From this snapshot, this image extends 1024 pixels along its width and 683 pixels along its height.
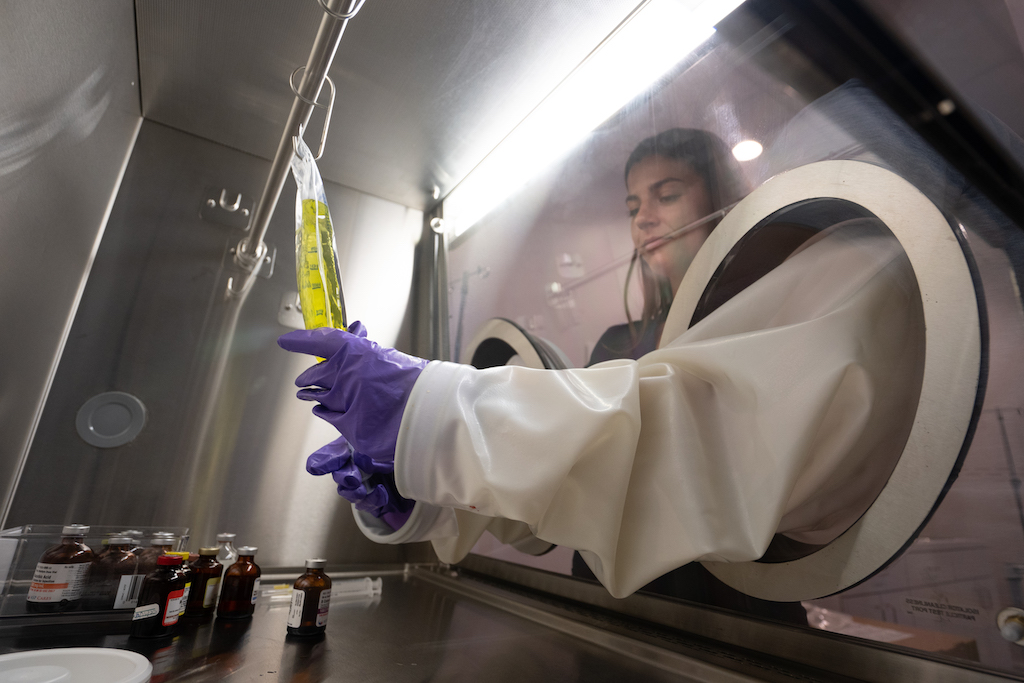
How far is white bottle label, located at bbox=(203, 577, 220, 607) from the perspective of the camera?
1.12 m

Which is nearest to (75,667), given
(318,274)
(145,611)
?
(145,611)

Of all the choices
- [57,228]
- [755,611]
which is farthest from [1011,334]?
[57,228]

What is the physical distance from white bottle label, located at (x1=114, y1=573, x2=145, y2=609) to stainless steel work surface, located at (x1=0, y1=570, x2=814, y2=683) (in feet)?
0.13

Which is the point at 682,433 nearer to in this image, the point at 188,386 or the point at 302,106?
the point at 302,106

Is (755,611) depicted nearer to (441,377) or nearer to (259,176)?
(441,377)

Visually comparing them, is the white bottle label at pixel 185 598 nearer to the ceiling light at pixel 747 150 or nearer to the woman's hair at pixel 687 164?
the woman's hair at pixel 687 164

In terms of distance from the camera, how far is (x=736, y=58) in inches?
39.2

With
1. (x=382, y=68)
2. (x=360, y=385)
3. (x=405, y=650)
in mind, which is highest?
(x=382, y=68)

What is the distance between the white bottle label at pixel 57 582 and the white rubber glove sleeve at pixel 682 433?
0.78 meters

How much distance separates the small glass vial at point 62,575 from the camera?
3.14ft

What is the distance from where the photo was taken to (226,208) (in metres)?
1.75

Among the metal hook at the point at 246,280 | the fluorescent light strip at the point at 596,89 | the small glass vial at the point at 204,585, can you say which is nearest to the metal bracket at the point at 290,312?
the metal hook at the point at 246,280

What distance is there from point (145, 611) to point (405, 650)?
454 millimetres

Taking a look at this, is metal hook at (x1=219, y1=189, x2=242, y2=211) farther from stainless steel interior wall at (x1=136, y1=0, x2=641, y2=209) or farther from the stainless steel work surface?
the stainless steel work surface
